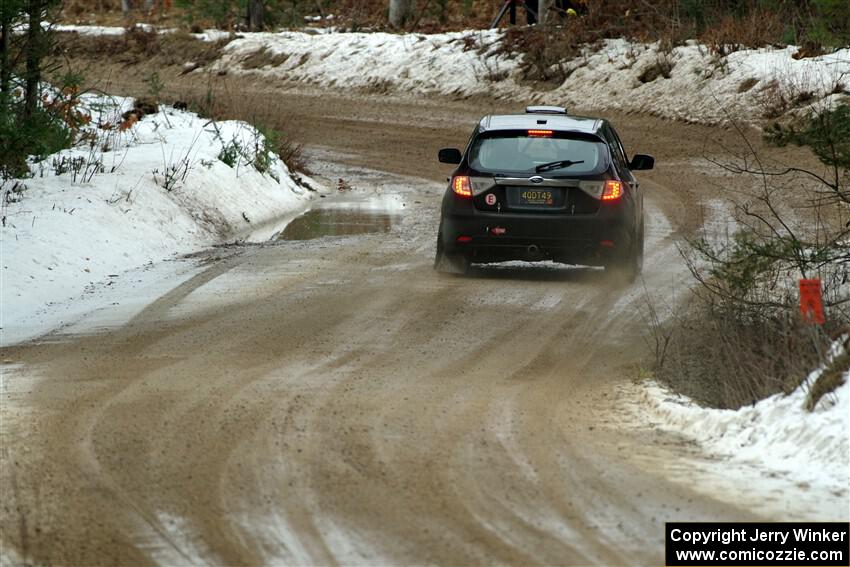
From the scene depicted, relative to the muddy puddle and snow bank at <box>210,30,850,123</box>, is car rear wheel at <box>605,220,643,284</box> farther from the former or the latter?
snow bank at <box>210,30,850,123</box>

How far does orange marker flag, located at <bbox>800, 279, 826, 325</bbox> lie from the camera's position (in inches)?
343

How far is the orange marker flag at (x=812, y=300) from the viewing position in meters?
8.72

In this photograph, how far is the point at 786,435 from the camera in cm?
730

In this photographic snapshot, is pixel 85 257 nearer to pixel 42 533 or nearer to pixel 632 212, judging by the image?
pixel 632 212

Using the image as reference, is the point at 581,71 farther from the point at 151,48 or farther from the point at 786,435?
the point at 786,435

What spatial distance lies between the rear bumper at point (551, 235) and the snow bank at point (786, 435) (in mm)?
5108

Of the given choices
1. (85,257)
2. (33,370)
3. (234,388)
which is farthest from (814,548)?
(85,257)

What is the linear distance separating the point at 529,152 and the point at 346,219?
5.16 m

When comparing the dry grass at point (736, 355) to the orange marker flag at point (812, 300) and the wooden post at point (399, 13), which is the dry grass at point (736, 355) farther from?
the wooden post at point (399, 13)

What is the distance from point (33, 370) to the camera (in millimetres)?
9539

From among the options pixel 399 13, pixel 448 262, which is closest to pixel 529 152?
pixel 448 262

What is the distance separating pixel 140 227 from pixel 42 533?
388 inches

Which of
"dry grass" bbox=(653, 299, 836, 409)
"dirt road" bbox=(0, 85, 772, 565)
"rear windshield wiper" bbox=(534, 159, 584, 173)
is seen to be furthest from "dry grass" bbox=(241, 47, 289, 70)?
"dry grass" bbox=(653, 299, 836, 409)

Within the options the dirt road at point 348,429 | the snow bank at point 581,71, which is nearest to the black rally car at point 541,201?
the dirt road at point 348,429
